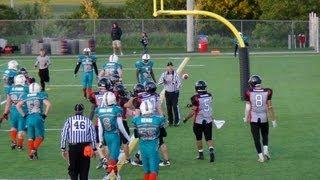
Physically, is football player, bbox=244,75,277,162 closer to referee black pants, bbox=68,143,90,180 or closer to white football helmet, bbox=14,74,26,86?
referee black pants, bbox=68,143,90,180

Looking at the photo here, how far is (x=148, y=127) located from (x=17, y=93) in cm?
542

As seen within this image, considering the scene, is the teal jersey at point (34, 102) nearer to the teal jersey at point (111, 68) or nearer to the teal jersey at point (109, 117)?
the teal jersey at point (109, 117)

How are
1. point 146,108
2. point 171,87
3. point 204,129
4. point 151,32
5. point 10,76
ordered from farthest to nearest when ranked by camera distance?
1. point 151,32
2. point 171,87
3. point 10,76
4. point 204,129
5. point 146,108

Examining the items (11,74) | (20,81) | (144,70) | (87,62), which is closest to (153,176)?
(20,81)

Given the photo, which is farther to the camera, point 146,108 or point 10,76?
point 10,76

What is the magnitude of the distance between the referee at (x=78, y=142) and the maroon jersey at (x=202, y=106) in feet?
11.0

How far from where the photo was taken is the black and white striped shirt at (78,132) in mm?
13914

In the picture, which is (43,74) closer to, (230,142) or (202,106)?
(230,142)

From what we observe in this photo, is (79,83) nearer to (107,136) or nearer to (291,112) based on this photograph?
(291,112)

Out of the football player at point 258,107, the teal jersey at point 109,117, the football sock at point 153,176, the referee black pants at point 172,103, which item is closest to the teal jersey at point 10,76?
the referee black pants at point 172,103

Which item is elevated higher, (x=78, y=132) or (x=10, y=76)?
(x=10, y=76)

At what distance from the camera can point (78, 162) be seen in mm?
14016

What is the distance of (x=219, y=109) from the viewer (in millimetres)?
25078

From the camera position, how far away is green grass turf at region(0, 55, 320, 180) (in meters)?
16.0
